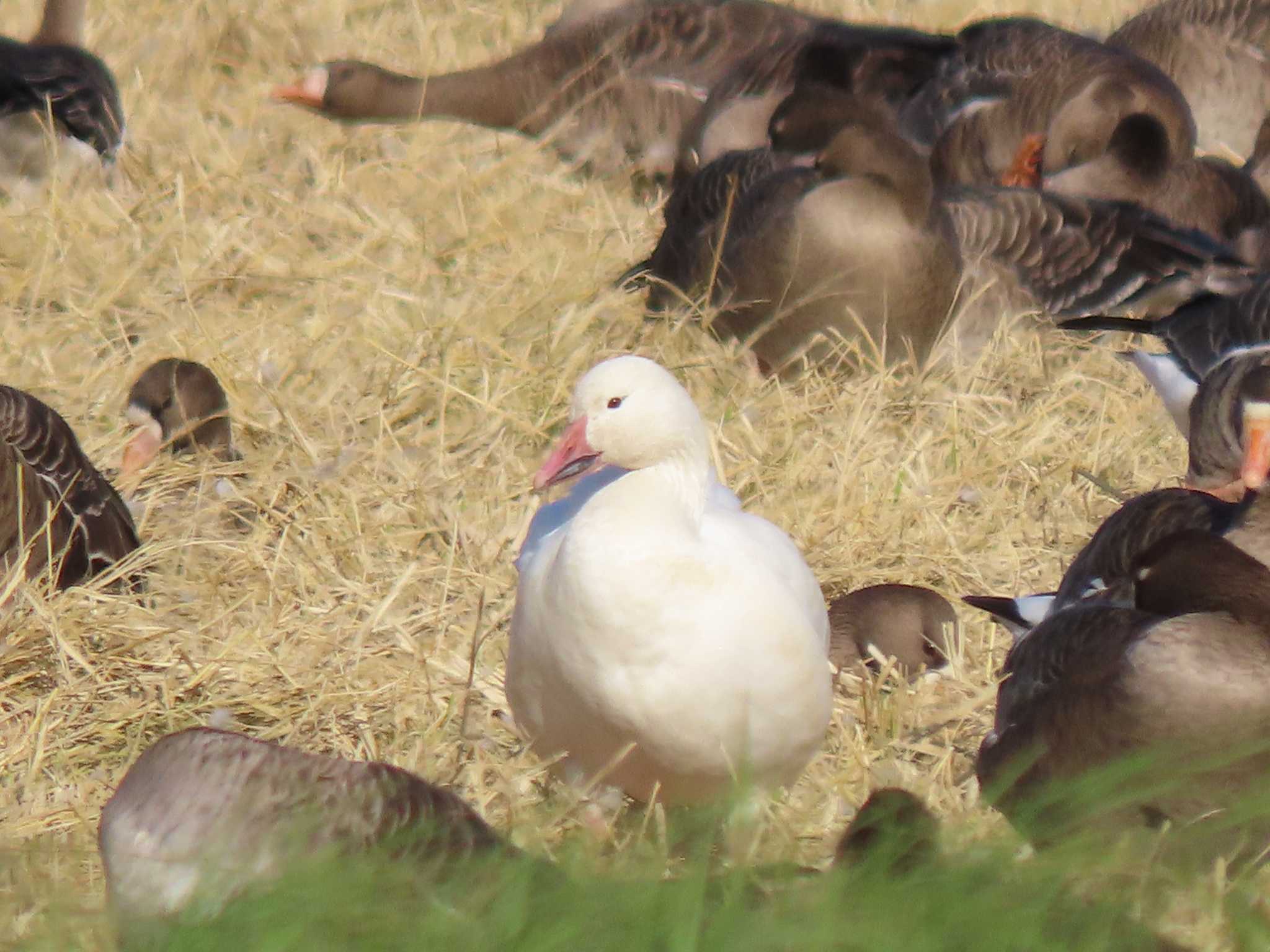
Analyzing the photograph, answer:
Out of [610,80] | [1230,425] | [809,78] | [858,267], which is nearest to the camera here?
[1230,425]

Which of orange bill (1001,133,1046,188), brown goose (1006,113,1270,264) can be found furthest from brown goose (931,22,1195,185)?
brown goose (1006,113,1270,264)

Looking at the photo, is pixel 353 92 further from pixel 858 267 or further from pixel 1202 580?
pixel 1202 580

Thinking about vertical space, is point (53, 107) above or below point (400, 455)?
below

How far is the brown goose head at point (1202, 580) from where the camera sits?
3529 mm

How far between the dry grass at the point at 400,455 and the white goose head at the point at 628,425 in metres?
0.63

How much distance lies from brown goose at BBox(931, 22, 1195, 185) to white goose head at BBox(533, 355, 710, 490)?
4464mm

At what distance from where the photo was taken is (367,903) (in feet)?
7.93

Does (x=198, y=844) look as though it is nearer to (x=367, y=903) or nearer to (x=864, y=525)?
(x=367, y=903)

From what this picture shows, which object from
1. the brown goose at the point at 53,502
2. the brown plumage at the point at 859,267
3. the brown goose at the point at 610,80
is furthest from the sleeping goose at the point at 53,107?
the brown goose at the point at 53,502

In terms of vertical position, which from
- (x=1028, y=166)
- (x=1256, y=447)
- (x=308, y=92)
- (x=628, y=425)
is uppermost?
(x=628, y=425)

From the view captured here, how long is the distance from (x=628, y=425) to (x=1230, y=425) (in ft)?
6.43

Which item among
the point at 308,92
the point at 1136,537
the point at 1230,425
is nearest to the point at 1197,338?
the point at 1230,425

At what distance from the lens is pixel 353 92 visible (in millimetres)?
8281

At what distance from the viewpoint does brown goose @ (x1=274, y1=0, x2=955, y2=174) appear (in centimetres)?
835
